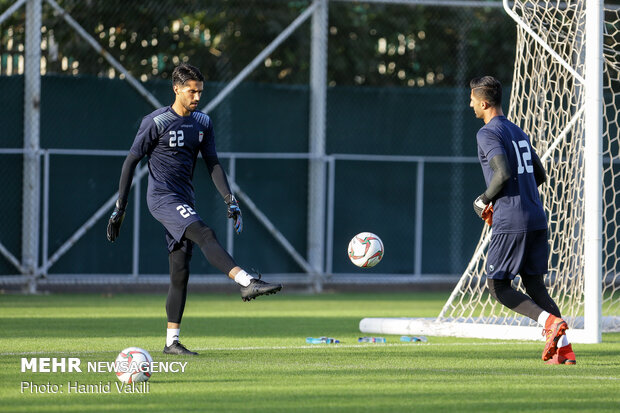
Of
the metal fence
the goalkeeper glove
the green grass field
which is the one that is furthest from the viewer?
the metal fence

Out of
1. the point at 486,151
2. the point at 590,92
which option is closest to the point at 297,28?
the point at 590,92

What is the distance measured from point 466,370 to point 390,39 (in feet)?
42.3

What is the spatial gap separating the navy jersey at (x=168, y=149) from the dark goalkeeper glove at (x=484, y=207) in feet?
7.45

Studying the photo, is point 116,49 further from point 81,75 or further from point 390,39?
point 390,39

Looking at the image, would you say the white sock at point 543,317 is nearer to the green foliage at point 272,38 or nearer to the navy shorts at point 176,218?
the navy shorts at point 176,218

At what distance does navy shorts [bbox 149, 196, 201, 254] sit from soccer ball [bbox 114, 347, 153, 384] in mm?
1688

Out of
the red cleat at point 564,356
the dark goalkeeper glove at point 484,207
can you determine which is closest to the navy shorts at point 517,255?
the dark goalkeeper glove at point 484,207

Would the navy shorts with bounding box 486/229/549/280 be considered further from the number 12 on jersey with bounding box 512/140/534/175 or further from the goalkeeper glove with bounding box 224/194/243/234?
the goalkeeper glove with bounding box 224/194/243/234

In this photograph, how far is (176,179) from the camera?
8.38 m

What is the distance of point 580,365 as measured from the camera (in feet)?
25.8

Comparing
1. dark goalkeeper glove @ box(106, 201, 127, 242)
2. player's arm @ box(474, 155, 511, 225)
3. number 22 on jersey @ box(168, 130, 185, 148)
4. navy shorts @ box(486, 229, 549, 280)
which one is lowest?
navy shorts @ box(486, 229, 549, 280)

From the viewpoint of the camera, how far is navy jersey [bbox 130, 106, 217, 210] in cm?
828

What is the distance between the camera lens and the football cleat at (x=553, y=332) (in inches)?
297

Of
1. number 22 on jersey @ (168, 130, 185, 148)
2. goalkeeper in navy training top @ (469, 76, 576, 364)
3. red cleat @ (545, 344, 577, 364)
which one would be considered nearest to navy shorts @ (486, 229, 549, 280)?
goalkeeper in navy training top @ (469, 76, 576, 364)
